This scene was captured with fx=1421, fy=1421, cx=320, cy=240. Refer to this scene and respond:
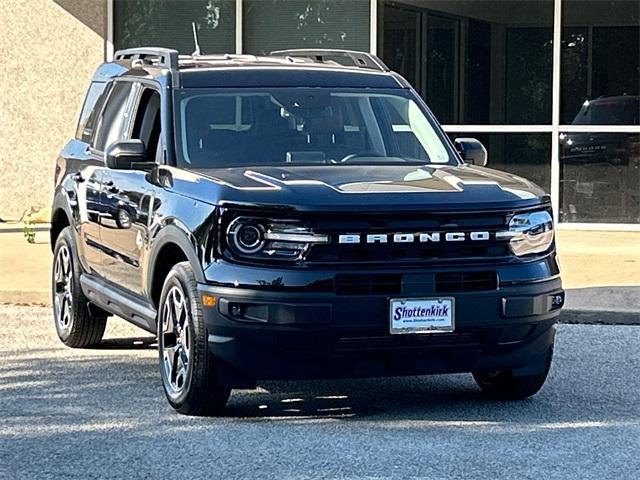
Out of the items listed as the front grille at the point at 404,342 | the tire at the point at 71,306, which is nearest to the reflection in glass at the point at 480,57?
the tire at the point at 71,306

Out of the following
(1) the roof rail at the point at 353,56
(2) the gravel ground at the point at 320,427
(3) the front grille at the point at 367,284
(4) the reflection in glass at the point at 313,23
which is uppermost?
(4) the reflection in glass at the point at 313,23

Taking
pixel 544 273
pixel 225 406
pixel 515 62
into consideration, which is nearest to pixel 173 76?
pixel 225 406

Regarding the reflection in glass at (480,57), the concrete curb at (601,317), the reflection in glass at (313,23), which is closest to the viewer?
the concrete curb at (601,317)

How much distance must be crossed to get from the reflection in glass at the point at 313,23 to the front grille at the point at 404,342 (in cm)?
1023

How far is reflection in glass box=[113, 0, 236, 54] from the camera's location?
17094 millimetres

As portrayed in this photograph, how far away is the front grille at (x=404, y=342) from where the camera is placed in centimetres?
680

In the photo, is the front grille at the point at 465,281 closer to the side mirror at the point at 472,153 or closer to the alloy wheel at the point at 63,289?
the side mirror at the point at 472,153

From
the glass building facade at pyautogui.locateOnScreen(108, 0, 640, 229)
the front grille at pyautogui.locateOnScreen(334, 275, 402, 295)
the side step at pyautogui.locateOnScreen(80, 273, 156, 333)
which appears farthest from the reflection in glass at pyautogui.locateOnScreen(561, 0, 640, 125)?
the front grille at pyautogui.locateOnScreen(334, 275, 402, 295)

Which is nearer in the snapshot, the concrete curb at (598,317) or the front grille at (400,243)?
the front grille at (400,243)

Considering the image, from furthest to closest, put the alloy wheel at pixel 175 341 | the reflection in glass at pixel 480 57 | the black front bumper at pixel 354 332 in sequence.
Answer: the reflection in glass at pixel 480 57
the alloy wheel at pixel 175 341
the black front bumper at pixel 354 332

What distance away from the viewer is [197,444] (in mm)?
6645

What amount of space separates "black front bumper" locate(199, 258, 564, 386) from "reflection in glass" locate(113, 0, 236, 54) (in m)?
10.5

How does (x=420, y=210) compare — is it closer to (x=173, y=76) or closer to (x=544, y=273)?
(x=544, y=273)

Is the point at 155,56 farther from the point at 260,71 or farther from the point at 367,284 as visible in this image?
the point at 367,284
